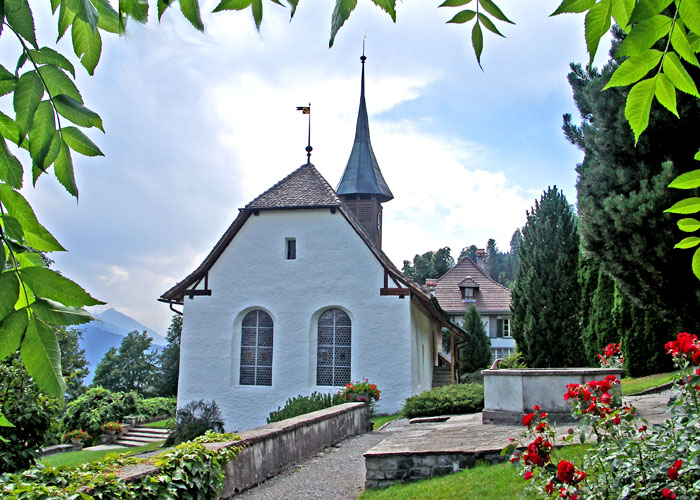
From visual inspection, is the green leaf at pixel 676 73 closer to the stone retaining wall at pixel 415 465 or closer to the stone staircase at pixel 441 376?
the stone retaining wall at pixel 415 465

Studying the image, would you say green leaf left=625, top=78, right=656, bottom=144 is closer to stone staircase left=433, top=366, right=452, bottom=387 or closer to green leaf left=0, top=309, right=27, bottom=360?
green leaf left=0, top=309, right=27, bottom=360

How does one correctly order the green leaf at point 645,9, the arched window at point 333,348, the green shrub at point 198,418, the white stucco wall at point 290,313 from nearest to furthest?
the green leaf at point 645,9
the green shrub at point 198,418
the white stucco wall at point 290,313
the arched window at point 333,348

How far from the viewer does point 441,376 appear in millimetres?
23359

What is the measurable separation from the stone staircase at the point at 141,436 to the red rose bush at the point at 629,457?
17203 mm

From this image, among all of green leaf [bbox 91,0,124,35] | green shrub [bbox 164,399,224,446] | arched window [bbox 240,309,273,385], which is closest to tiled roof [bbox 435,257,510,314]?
arched window [bbox 240,309,273,385]

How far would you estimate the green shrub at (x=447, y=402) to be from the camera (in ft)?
39.5

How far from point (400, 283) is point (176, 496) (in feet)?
44.5

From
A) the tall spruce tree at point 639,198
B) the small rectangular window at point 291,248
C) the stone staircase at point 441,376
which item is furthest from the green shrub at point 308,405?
the stone staircase at point 441,376

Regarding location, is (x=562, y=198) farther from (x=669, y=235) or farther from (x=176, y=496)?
(x=176, y=496)

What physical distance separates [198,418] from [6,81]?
1793cm

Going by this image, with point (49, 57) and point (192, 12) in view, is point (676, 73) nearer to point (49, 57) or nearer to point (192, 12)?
point (192, 12)

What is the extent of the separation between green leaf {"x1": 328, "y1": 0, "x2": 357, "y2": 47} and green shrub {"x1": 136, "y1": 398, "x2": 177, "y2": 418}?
22960 millimetres

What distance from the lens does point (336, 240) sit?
18734mm

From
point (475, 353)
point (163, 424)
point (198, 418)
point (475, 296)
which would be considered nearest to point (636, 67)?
point (198, 418)
